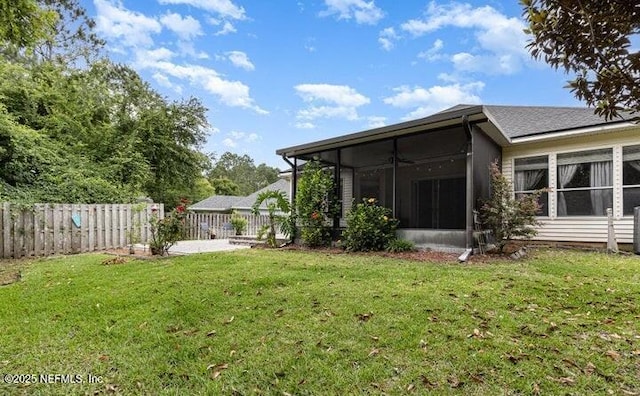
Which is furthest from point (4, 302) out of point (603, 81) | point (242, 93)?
point (242, 93)

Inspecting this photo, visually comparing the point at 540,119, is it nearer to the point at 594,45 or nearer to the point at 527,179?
the point at 527,179

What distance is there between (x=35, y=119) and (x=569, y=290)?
59.8ft

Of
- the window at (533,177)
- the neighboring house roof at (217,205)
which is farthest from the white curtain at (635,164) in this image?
the neighboring house roof at (217,205)

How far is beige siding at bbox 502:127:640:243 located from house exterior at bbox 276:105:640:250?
19mm

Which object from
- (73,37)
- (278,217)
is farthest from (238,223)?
(73,37)

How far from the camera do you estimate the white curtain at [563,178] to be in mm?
9367

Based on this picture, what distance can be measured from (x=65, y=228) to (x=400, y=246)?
8509 mm

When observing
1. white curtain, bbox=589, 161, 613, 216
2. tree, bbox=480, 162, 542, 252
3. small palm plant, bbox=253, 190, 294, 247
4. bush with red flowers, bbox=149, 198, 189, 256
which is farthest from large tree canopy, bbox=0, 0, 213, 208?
white curtain, bbox=589, 161, 613, 216

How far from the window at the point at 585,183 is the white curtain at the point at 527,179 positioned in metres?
0.53

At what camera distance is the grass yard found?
8.55 ft

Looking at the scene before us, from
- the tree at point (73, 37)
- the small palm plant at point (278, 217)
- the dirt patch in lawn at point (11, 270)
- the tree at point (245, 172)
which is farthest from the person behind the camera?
the tree at point (245, 172)

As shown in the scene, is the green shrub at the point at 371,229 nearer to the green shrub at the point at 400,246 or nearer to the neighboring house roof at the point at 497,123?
the green shrub at the point at 400,246

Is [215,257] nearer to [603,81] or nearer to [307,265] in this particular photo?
[307,265]

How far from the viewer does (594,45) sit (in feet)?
6.39
